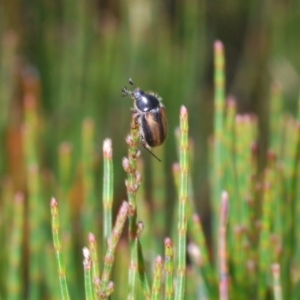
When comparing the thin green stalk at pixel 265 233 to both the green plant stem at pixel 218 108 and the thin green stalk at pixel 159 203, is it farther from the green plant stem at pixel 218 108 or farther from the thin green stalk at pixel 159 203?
the thin green stalk at pixel 159 203

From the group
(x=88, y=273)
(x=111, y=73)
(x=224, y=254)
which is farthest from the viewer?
(x=111, y=73)

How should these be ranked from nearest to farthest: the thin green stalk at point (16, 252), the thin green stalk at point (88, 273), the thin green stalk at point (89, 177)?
the thin green stalk at point (88, 273), the thin green stalk at point (16, 252), the thin green stalk at point (89, 177)

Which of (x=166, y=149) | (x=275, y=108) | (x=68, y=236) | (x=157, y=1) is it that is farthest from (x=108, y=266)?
(x=157, y=1)

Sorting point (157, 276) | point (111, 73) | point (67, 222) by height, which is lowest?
point (157, 276)

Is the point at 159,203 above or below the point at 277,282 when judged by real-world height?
above

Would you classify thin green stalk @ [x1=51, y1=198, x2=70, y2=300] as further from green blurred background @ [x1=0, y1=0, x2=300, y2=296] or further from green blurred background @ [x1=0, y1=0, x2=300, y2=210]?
green blurred background @ [x1=0, y1=0, x2=300, y2=210]

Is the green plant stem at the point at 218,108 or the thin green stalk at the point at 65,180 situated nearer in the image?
the green plant stem at the point at 218,108

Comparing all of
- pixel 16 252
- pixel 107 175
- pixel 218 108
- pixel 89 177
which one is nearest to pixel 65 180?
pixel 89 177

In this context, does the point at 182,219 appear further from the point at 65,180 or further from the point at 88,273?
the point at 65,180

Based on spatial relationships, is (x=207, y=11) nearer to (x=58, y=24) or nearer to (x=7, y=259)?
(x=58, y=24)

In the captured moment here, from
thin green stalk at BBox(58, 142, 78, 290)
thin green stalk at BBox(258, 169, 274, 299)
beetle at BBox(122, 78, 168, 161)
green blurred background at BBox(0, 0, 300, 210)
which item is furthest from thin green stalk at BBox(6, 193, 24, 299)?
green blurred background at BBox(0, 0, 300, 210)

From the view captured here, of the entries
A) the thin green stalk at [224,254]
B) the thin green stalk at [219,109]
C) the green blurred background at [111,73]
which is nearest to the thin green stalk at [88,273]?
the thin green stalk at [224,254]
